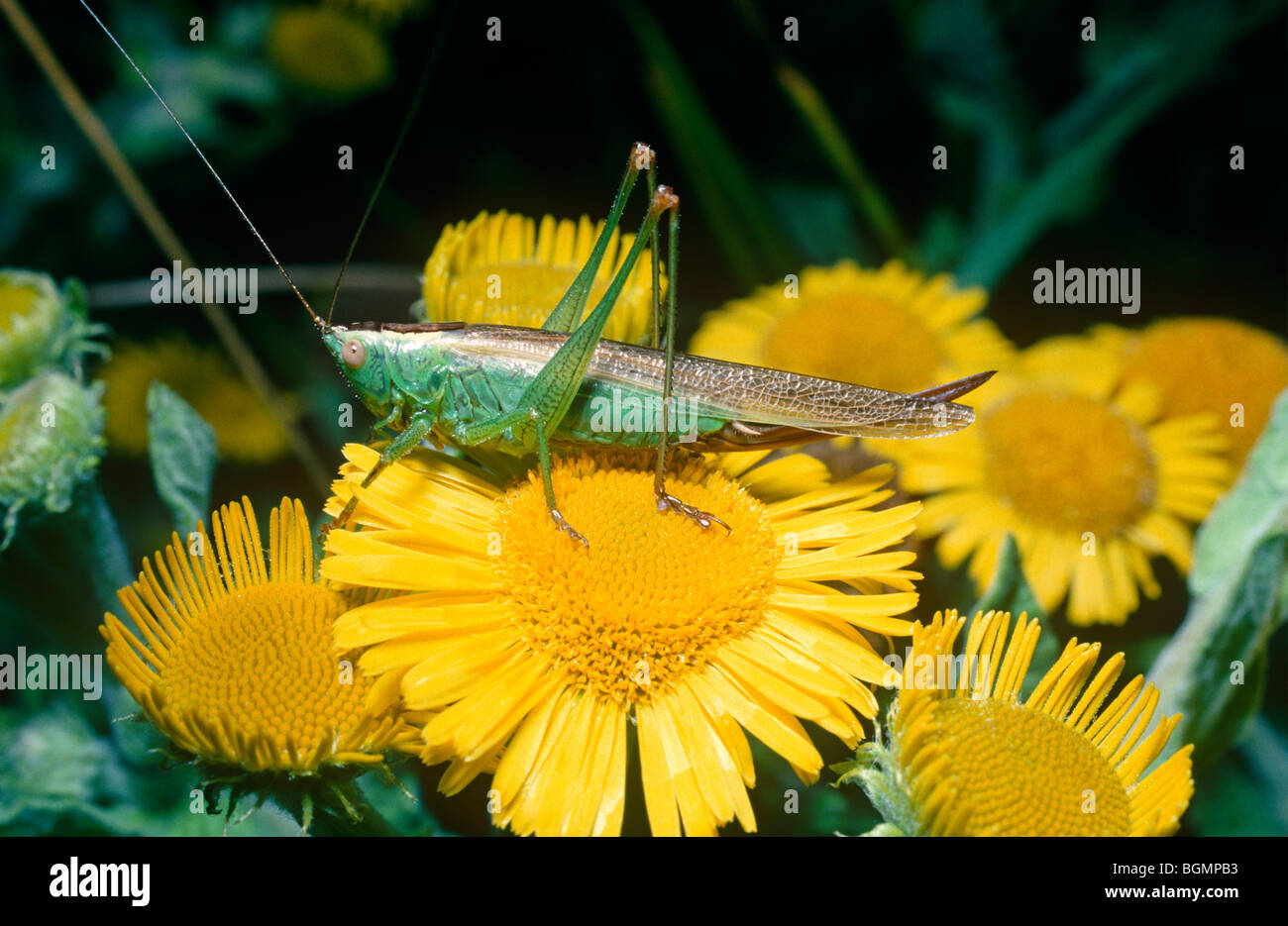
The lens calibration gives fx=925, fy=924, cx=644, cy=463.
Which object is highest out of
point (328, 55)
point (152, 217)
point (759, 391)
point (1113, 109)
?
point (328, 55)

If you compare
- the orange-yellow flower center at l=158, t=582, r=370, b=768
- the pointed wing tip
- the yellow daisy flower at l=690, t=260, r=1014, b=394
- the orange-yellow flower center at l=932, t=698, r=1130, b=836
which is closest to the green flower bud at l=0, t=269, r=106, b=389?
the orange-yellow flower center at l=158, t=582, r=370, b=768

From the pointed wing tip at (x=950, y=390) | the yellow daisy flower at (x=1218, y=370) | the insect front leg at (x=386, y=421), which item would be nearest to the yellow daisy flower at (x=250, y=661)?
the insect front leg at (x=386, y=421)

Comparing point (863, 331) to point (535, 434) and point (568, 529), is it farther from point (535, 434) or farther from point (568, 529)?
point (568, 529)

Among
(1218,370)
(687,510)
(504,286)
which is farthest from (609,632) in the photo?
(1218,370)

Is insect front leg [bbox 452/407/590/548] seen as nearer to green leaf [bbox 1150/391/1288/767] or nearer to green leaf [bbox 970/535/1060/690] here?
green leaf [bbox 970/535/1060/690]
